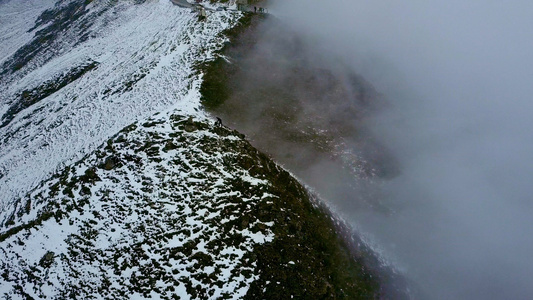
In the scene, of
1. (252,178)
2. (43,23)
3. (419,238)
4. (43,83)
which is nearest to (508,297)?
(419,238)

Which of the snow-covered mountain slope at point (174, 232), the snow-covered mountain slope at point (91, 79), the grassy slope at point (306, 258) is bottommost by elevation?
the grassy slope at point (306, 258)

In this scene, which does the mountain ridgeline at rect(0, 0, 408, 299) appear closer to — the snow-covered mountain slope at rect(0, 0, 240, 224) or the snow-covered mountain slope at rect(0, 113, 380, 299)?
the snow-covered mountain slope at rect(0, 113, 380, 299)

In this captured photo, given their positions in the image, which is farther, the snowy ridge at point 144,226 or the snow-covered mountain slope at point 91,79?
the snow-covered mountain slope at point 91,79

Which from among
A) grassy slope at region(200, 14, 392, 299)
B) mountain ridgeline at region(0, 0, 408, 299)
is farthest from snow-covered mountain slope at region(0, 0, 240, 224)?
grassy slope at region(200, 14, 392, 299)

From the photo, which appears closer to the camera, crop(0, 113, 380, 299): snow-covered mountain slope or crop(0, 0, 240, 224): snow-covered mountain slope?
crop(0, 113, 380, 299): snow-covered mountain slope

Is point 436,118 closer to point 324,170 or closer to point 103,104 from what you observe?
point 324,170

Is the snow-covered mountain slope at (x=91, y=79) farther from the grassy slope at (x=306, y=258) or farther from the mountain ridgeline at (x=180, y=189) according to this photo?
the grassy slope at (x=306, y=258)

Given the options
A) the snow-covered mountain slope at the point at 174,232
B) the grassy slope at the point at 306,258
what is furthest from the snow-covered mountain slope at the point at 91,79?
the grassy slope at the point at 306,258

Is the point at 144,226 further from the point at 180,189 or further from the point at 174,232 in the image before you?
the point at 180,189
